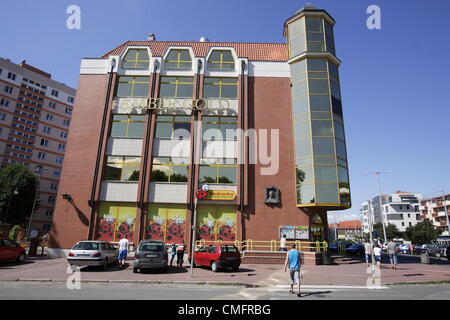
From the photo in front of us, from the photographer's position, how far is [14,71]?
177 ft

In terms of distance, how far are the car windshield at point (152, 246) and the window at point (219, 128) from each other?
11.1m

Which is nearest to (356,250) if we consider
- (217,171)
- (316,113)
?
(316,113)

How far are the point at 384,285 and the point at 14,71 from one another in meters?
70.0

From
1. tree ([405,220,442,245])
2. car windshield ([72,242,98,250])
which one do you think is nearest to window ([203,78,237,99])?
car windshield ([72,242,98,250])

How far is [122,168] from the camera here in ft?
72.8

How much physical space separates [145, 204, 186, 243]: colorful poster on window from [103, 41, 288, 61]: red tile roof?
1499 cm

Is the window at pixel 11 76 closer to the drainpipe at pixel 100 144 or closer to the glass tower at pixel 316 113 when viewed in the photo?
the drainpipe at pixel 100 144

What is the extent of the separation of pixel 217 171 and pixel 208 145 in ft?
7.92

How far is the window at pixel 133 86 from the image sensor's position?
2409cm

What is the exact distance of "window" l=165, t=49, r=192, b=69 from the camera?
24797 mm

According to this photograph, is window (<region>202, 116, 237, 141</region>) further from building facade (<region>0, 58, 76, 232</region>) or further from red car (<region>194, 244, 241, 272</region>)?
building facade (<region>0, 58, 76, 232</region>)

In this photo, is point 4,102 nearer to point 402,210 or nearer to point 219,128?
point 219,128
